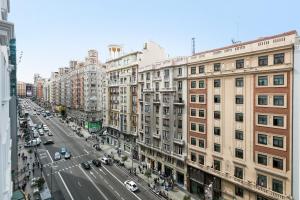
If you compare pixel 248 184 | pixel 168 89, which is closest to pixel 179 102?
pixel 168 89

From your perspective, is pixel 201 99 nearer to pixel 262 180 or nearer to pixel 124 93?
pixel 262 180

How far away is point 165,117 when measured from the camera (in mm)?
51625

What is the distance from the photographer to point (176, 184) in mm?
48875

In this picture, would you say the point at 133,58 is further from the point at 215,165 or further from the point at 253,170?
the point at 253,170

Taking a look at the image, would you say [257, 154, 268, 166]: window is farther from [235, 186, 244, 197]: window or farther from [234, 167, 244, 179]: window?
[235, 186, 244, 197]: window

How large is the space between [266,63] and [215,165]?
18418mm

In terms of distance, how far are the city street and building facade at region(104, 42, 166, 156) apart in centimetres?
886

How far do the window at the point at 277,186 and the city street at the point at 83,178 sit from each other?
20.3 meters

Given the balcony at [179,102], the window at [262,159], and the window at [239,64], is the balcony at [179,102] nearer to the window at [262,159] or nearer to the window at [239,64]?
the window at [239,64]

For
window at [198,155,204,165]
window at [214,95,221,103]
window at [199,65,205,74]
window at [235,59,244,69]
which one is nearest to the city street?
window at [198,155,204,165]

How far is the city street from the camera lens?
43.2 meters

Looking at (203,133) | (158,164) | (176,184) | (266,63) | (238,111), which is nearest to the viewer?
(266,63)

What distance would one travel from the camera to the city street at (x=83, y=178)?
142 ft

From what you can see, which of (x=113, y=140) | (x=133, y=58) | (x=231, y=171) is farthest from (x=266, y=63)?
(x=113, y=140)
